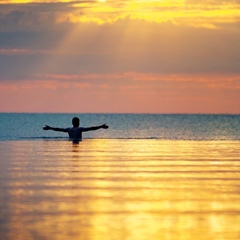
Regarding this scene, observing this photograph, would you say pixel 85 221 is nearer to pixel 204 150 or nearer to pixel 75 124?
pixel 204 150

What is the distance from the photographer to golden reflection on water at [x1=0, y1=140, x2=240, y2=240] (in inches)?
609

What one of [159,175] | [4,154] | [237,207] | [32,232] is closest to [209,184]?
[159,175]

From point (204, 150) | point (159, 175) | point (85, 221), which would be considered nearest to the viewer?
point (85, 221)

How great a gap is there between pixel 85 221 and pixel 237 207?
12.4 ft

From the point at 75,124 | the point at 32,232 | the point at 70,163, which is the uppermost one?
the point at 75,124

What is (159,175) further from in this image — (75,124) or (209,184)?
(75,124)

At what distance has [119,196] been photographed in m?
19.8

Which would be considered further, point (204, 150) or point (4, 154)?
point (204, 150)

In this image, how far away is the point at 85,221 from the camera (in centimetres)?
1628

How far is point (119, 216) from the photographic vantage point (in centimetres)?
1691

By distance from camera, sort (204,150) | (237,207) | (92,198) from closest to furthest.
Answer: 1. (237,207)
2. (92,198)
3. (204,150)

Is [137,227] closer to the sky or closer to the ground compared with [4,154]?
closer to the ground

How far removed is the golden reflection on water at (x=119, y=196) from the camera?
1546 cm

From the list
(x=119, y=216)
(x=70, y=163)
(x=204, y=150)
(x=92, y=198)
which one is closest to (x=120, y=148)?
(x=204, y=150)
